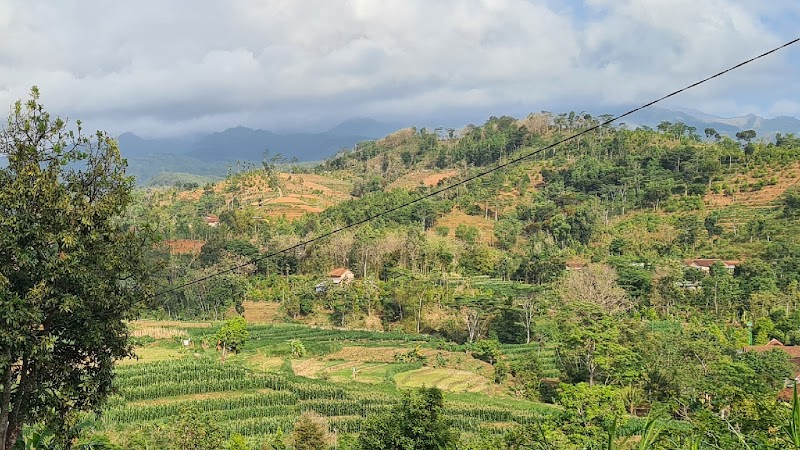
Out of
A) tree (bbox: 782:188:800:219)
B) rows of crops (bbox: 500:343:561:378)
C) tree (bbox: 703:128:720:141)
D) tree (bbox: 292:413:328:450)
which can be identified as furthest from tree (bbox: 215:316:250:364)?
tree (bbox: 703:128:720:141)

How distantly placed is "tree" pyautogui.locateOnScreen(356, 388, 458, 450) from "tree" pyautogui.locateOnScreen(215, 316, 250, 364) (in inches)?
852

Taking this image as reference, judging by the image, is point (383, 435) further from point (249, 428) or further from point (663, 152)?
point (663, 152)

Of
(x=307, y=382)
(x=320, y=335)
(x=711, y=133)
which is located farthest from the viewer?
(x=711, y=133)

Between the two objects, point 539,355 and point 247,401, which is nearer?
point 247,401

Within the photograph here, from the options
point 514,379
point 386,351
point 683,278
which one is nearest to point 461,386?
point 514,379

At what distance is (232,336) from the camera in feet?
102

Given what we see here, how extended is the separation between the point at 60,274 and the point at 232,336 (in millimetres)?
25900

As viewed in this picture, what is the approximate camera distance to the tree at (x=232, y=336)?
3116 centimetres

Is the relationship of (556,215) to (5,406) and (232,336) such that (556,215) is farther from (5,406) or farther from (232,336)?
(5,406)

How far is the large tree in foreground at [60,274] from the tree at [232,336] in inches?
973

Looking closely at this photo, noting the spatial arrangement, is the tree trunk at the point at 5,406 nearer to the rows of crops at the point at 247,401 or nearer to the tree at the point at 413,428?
the tree at the point at 413,428

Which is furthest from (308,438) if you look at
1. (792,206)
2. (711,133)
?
(711,133)

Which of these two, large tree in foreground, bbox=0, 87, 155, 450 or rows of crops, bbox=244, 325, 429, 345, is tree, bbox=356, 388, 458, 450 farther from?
rows of crops, bbox=244, 325, 429, 345

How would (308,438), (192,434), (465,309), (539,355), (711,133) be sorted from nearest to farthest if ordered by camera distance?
(192,434) < (308,438) < (539,355) < (465,309) < (711,133)
